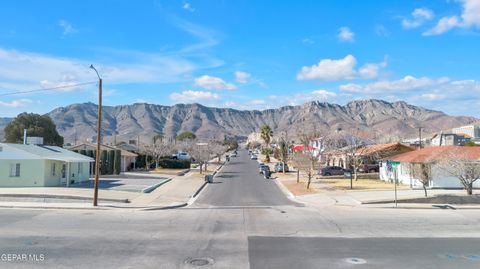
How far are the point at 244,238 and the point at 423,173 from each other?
20784mm

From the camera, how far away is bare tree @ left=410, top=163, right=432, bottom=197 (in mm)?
31031

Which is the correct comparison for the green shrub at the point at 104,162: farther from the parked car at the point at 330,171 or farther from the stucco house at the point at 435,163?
the stucco house at the point at 435,163

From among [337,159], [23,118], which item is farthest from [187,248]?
[23,118]

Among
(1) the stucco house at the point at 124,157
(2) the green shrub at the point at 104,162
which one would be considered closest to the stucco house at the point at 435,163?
(2) the green shrub at the point at 104,162

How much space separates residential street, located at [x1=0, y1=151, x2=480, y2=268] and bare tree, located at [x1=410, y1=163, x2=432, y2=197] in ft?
20.7

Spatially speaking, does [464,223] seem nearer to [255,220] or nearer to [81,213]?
[255,220]

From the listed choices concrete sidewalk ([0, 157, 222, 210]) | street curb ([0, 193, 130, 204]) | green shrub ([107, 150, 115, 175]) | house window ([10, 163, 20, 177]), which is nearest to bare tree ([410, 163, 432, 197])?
concrete sidewalk ([0, 157, 222, 210])

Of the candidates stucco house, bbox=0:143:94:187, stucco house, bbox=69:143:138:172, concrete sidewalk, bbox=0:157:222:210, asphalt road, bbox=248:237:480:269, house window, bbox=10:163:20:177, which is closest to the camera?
asphalt road, bbox=248:237:480:269

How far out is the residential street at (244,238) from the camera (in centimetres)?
1241

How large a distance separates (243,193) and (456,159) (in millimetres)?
15982

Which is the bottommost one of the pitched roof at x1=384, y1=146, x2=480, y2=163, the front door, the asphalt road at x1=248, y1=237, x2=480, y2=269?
the asphalt road at x1=248, y1=237, x2=480, y2=269

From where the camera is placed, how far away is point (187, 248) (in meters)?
14.1

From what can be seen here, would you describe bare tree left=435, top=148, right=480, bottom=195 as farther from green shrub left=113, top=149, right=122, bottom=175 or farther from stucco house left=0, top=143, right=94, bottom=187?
green shrub left=113, top=149, right=122, bottom=175

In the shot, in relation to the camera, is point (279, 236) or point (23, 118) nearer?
point (279, 236)
